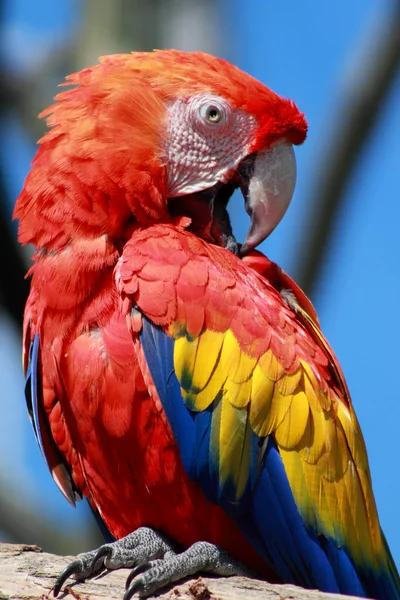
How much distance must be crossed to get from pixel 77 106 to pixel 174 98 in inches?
12.5

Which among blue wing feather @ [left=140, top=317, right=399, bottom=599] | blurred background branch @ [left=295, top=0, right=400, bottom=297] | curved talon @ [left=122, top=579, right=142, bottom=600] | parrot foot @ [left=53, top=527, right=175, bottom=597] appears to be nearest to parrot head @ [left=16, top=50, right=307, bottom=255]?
blue wing feather @ [left=140, top=317, right=399, bottom=599]

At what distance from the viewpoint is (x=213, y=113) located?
3033 mm

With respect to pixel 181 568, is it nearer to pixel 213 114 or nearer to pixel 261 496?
pixel 261 496

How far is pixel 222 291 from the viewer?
2.72 m

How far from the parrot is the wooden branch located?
6 cm

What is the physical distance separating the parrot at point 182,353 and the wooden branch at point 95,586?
0.20 feet

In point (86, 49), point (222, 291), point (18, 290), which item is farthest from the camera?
point (86, 49)

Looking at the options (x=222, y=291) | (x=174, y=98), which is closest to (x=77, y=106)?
(x=174, y=98)

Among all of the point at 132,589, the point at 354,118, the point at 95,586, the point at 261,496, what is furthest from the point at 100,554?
the point at 354,118

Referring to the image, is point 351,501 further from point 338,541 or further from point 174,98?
point 174,98

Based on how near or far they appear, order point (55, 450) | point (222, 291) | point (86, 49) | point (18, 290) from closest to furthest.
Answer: point (222, 291)
point (55, 450)
point (18, 290)
point (86, 49)

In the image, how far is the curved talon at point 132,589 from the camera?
2334 millimetres

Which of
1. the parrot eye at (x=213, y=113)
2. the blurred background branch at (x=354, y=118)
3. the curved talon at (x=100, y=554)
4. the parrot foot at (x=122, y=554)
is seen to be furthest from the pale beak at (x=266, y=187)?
the blurred background branch at (x=354, y=118)

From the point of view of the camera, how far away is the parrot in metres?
2.69
